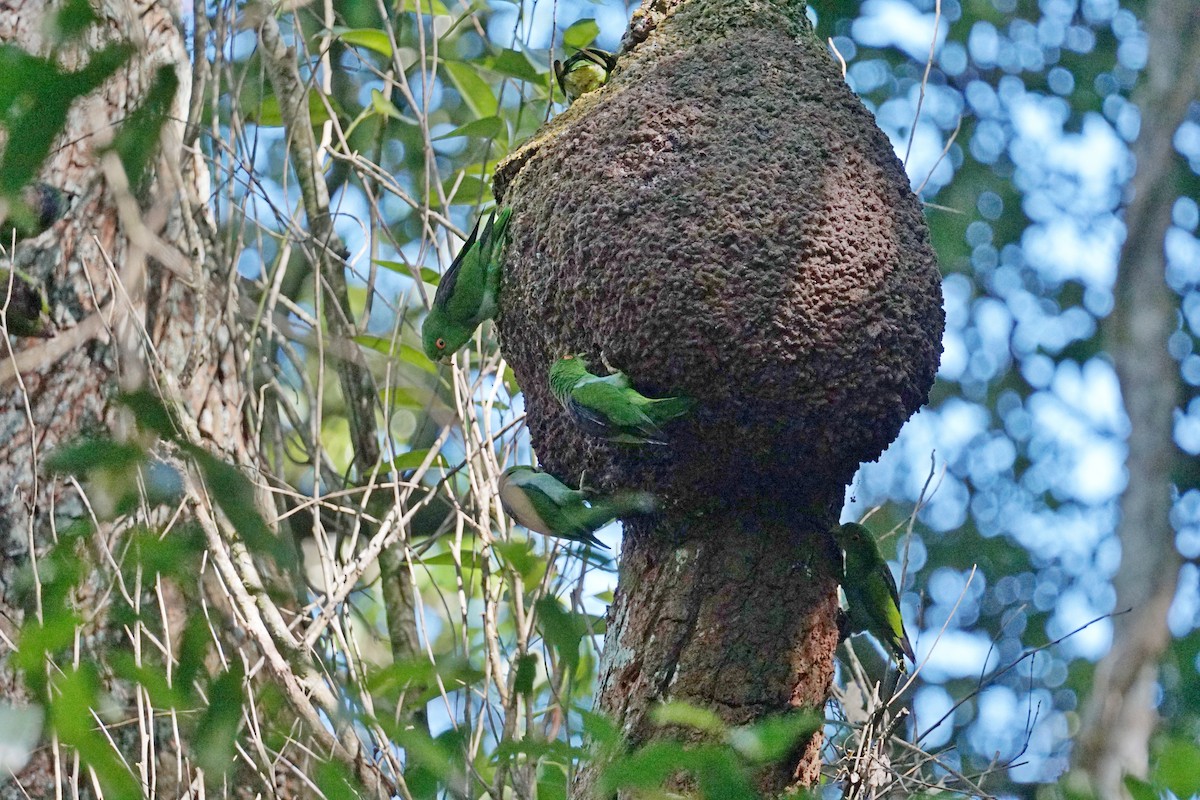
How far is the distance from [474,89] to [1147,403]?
4.23 m

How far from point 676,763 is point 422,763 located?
27 centimetres

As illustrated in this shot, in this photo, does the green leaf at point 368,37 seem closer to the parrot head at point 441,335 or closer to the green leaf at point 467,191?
the green leaf at point 467,191

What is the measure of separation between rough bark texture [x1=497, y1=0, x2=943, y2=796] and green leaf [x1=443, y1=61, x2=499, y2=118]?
5.04 feet

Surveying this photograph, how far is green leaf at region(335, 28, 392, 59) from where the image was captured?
3.83 meters

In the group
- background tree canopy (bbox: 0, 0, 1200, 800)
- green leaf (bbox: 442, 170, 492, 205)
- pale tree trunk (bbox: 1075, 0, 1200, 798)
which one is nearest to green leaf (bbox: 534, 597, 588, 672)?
background tree canopy (bbox: 0, 0, 1200, 800)

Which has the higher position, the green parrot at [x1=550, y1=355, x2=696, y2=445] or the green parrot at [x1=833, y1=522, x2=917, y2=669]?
the green parrot at [x1=550, y1=355, x2=696, y2=445]

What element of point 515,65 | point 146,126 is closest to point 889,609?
point 146,126

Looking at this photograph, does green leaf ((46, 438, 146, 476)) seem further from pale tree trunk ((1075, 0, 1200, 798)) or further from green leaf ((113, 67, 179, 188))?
pale tree trunk ((1075, 0, 1200, 798))

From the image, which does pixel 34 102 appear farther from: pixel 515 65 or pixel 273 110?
pixel 273 110

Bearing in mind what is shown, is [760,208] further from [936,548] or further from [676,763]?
[936,548]

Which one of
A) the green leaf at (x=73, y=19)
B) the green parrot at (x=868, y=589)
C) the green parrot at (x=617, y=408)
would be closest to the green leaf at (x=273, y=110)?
the green parrot at (x=617, y=408)

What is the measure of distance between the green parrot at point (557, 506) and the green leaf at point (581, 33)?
70.9 inches

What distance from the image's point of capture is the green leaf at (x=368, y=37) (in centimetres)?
383

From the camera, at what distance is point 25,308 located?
3.47m
